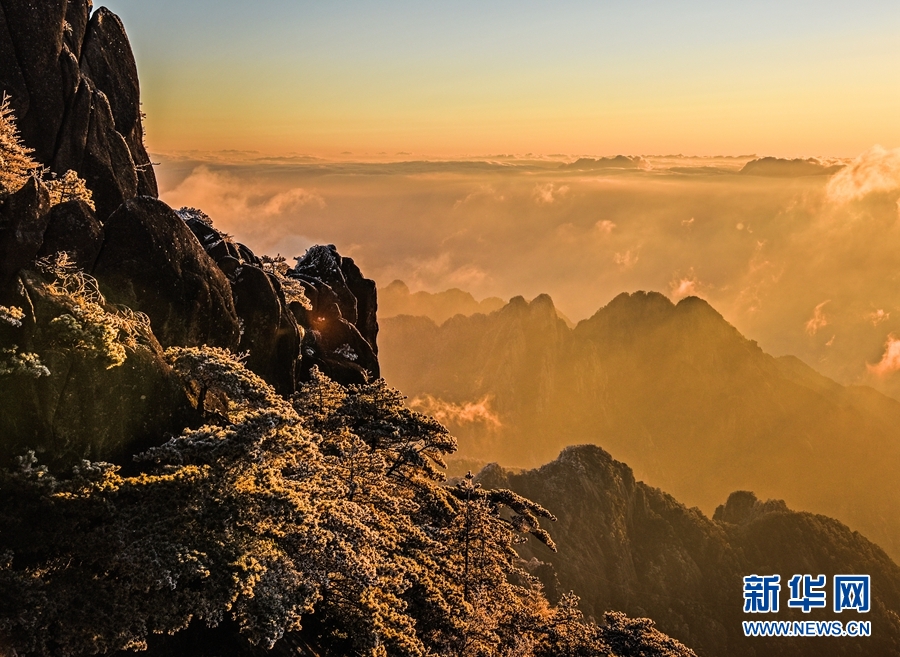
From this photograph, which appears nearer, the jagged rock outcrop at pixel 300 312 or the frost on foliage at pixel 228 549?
the frost on foliage at pixel 228 549

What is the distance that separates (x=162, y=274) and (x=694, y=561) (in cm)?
18340

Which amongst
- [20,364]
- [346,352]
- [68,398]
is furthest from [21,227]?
[346,352]

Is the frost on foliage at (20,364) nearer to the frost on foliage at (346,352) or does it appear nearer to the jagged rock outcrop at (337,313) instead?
the jagged rock outcrop at (337,313)

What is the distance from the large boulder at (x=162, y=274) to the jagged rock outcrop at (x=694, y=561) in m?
128

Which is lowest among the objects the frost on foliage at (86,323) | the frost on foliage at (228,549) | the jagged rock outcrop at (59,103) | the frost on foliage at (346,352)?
the frost on foliage at (228,549)

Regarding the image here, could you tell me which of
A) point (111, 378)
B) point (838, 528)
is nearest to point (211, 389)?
→ point (111, 378)

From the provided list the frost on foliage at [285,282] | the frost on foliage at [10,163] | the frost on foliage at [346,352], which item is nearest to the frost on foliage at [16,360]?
the frost on foliage at [10,163]

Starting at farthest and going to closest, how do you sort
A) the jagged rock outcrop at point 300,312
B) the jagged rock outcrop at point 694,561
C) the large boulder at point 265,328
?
the jagged rock outcrop at point 694,561 < the jagged rock outcrop at point 300,312 < the large boulder at point 265,328

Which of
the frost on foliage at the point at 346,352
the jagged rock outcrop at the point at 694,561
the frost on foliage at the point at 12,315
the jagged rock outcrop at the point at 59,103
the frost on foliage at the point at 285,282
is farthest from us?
the jagged rock outcrop at the point at 694,561

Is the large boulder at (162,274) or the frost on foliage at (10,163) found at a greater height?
the frost on foliage at (10,163)

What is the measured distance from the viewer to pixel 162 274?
24844 mm

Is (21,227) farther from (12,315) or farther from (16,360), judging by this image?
(16,360)

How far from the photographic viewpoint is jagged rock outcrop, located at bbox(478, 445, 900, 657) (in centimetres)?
14638

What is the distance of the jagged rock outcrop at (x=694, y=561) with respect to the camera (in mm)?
146375
